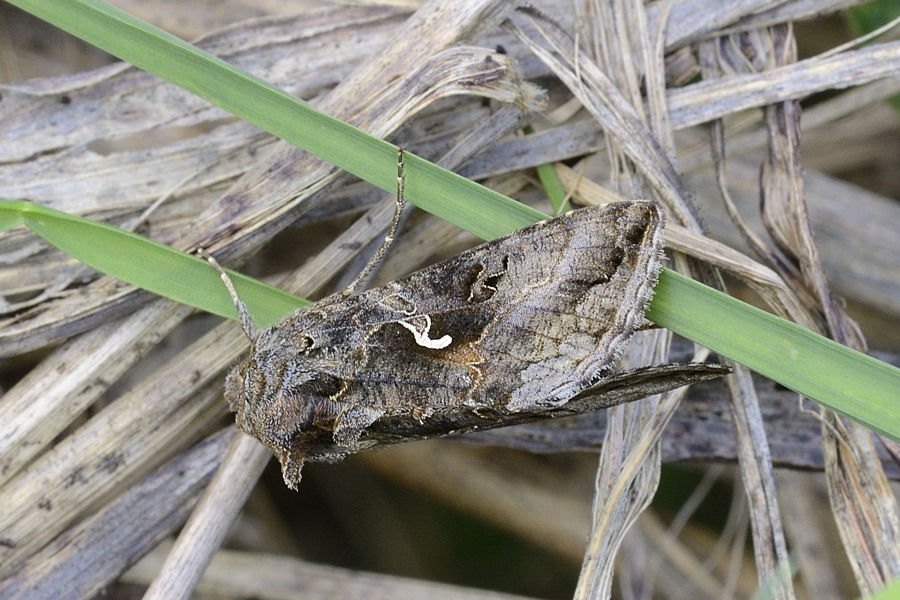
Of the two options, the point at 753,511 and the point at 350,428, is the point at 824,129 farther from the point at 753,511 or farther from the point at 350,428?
the point at 350,428

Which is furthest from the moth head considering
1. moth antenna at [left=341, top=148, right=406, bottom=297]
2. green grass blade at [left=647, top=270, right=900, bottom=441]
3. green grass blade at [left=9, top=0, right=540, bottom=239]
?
green grass blade at [left=647, top=270, right=900, bottom=441]

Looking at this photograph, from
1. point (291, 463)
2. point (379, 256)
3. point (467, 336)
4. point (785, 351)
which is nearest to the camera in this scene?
point (785, 351)

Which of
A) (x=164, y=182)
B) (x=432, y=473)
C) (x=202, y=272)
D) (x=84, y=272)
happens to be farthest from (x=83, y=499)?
(x=432, y=473)

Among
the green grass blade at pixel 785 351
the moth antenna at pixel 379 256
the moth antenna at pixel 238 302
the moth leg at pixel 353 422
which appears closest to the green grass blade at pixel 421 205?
the green grass blade at pixel 785 351

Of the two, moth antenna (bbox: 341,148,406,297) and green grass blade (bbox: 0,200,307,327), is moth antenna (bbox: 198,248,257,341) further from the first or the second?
moth antenna (bbox: 341,148,406,297)

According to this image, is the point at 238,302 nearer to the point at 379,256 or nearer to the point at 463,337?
the point at 379,256

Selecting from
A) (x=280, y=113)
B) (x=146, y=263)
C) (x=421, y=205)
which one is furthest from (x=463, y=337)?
(x=146, y=263)

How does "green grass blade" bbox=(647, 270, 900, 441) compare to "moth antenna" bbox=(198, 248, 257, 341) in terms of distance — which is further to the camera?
"moth antenna" bbox=(198, 248, 257, 341)
